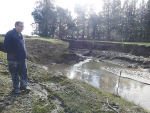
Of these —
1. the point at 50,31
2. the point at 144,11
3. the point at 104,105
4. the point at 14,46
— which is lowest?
the point at 104,105

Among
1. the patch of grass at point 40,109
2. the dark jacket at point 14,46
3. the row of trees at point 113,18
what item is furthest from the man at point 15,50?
the row of trees at point 113,18

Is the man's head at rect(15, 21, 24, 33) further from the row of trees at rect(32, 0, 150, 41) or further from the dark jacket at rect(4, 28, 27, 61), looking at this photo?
the row of trees at rect(32, 0, 150, 41)

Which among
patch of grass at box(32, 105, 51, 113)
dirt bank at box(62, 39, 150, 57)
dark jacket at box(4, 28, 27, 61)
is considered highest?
dark jacket at box(4, 28, 27, 61)

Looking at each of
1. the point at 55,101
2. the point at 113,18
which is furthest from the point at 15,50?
the point at 113,18

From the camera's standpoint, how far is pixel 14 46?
12.7 feet

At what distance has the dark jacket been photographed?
3.74 meters

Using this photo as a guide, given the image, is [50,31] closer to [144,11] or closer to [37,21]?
[37,21]

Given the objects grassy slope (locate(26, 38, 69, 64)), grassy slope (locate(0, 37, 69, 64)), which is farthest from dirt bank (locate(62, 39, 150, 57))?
grassy slope (locate(26, 38, 69, 64))

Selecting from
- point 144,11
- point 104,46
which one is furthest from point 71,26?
point 144,11

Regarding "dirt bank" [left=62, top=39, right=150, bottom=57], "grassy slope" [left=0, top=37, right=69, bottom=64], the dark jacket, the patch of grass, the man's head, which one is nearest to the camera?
the patch of grass

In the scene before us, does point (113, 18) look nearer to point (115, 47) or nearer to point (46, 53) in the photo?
point (115, 47)

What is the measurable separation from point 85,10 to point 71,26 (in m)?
6.89

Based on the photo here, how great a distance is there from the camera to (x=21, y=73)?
4215 mm

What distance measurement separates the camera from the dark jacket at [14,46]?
12.3ft
